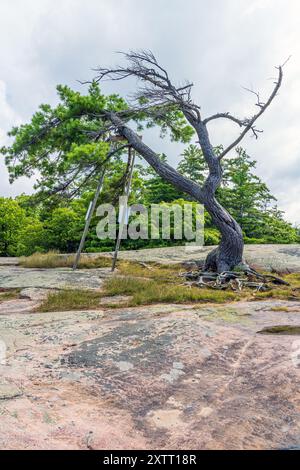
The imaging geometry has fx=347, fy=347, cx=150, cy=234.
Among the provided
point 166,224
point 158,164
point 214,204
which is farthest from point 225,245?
point 166,224

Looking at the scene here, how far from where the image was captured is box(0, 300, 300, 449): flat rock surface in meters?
2.01

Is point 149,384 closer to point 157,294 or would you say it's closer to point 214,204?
point 157,294

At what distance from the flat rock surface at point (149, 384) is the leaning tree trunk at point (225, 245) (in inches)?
213

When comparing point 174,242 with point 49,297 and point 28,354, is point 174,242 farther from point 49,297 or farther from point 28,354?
point 28,354

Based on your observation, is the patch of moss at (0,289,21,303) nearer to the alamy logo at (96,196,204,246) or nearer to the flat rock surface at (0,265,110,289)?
the flat rock surface at (0,265,110,289)

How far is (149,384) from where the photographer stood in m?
2.72

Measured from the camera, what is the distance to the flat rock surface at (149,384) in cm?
201

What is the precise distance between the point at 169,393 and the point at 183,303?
3.47m

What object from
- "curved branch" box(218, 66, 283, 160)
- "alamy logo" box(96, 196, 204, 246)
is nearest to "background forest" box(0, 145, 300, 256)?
"alamy logo" box(96, 196, 204, 246)

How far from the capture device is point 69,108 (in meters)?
10.7

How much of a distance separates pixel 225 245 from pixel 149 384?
7624 mm

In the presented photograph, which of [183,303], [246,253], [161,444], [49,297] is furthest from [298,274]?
[161,444]

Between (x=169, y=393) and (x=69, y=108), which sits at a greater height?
(x=69, y=108)

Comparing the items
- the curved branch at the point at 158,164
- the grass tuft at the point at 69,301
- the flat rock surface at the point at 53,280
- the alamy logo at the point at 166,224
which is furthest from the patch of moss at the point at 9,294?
the alamy logo at the point at 166,224
